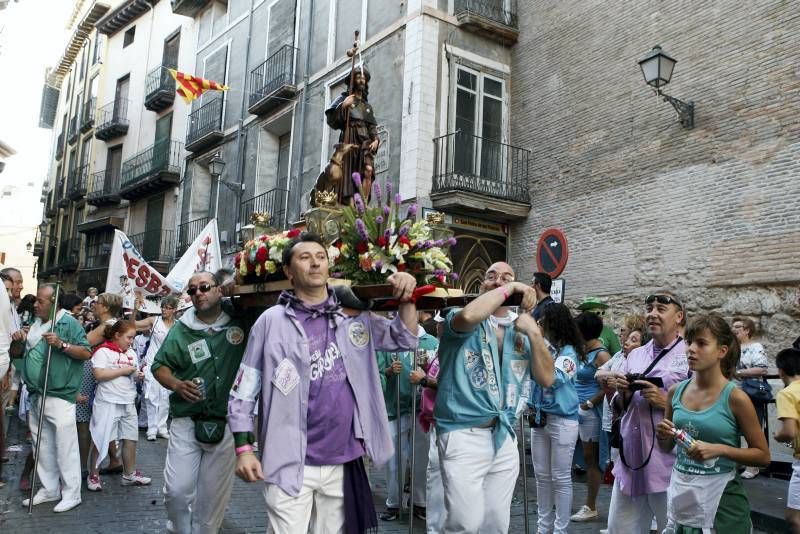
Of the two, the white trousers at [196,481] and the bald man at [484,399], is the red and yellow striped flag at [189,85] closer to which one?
the white trousers at [196,481]

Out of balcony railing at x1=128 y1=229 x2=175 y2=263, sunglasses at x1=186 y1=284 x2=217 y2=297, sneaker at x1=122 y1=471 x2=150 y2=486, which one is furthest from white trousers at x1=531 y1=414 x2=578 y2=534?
balcony railing at x1=128 y1=229 x2=175 y2=263

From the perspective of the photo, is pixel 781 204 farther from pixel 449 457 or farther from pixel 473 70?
pixel 449 457

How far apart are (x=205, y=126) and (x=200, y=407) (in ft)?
72.6

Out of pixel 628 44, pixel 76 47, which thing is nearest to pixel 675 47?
pixel 628 44

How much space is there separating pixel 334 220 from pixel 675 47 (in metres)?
10.4

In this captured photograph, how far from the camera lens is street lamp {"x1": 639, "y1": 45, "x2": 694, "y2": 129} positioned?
39.0 ft

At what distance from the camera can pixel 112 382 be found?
26.6 ft

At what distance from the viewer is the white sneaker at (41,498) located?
6839 mm

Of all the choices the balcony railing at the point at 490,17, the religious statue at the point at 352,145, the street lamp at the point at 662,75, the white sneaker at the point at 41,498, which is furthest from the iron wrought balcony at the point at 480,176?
the white sneaker at the point at 41,498

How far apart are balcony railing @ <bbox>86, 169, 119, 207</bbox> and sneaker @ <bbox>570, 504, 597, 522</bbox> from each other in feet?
95.2

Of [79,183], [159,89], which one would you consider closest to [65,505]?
[159,89]

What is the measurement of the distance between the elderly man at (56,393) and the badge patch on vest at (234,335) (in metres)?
2.75

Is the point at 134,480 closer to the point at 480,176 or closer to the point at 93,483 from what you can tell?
the point at 93,483

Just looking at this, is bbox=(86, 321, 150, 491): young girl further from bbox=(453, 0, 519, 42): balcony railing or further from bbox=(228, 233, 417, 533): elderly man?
bbox=(453, 0, 519, 42): balcony railing
